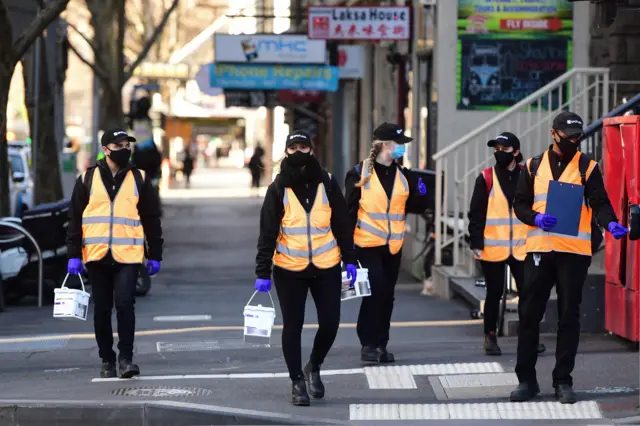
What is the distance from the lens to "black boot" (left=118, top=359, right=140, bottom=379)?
10172 mm

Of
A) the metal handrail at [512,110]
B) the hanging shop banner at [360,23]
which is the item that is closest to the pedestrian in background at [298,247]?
the metal handrail at [512,110]

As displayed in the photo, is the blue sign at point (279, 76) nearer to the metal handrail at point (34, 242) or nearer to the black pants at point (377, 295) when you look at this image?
the metal handrail at point (34, 242)

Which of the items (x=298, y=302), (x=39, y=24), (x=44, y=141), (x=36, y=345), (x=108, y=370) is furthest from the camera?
(x=44, y=141)

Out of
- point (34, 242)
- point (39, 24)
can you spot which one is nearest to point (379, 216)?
point (39, 24)

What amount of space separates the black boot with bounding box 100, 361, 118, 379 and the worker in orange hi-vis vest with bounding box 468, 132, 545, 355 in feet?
9.37

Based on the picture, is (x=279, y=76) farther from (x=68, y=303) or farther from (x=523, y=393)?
(x=523, y=393)

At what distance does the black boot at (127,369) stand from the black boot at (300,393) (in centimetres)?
148

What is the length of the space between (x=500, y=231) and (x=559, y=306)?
6.39 feet

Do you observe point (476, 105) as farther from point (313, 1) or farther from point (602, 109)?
point (313, 1)

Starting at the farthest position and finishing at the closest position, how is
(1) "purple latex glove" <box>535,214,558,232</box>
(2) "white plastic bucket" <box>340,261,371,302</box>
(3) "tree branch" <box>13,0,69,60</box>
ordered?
(3) "tree branch" <box>13,0,69,60</box>, (2) "white plastic bucket" <box>340,261,371,302</box>, (1) "purple latex glove" <box>535,214,558,232</box>

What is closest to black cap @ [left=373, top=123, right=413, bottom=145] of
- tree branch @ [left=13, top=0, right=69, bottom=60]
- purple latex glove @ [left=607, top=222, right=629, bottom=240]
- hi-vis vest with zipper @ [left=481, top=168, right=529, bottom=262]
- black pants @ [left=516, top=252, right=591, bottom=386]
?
hi-vis vest with zipper @ [left=481, top=168, right=529, bottom=262]

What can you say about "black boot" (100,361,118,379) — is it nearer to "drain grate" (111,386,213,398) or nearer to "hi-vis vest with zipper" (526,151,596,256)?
"drain grate" (111,386,213,398)

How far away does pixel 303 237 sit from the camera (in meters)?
9.16

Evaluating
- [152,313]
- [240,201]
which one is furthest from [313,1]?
[152,313]
